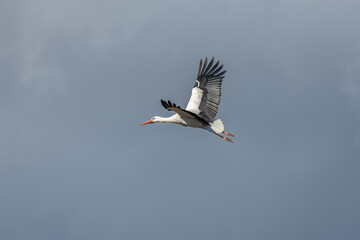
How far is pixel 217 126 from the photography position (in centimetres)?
2339

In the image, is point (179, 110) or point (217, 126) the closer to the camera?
point (179, 110)

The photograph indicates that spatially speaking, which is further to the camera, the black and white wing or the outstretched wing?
the black and white wing

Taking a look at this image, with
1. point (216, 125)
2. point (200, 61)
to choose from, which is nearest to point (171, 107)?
point (216, 125)

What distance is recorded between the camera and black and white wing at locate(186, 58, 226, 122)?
957 inches

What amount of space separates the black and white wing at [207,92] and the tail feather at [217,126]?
0.97 feet

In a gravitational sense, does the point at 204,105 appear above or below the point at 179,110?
above

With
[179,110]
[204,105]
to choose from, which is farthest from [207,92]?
[179,110]

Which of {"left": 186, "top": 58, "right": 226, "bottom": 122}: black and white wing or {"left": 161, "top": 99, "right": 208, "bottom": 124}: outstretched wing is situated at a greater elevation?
{"left": 186, "top": 58, "right": 226, "bottom": 122}: black and white wing

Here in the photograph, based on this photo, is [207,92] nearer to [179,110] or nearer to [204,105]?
[204,105]

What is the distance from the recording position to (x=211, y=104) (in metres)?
24.5

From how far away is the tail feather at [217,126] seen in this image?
23.2 m

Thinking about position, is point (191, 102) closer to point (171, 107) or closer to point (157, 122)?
point (157, 122)

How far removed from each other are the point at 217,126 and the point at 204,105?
4.56 feet

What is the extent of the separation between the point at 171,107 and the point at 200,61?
497cm
